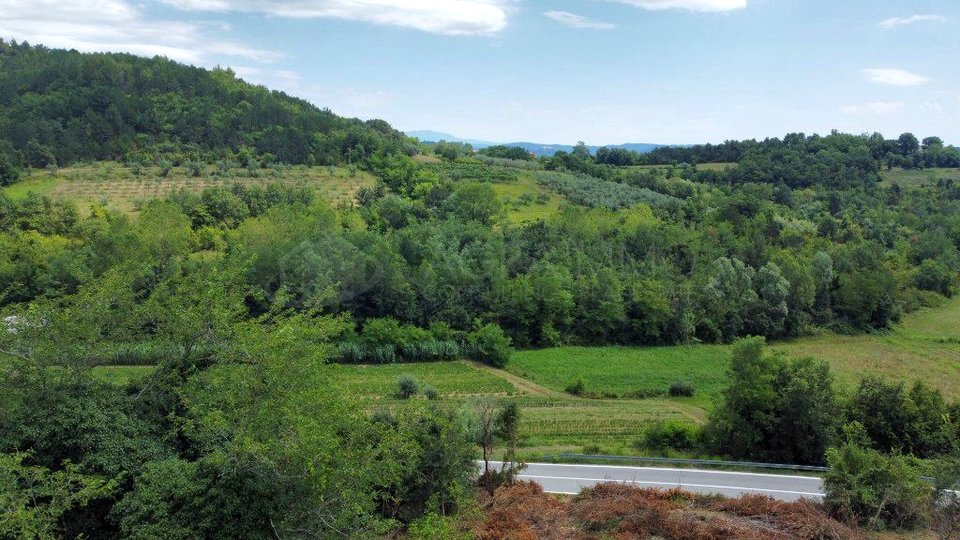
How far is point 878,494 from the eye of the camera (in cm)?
1770

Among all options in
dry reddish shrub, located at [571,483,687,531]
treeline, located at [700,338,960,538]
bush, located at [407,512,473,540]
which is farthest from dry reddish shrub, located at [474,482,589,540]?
treeline, located at [700,338,960,538]

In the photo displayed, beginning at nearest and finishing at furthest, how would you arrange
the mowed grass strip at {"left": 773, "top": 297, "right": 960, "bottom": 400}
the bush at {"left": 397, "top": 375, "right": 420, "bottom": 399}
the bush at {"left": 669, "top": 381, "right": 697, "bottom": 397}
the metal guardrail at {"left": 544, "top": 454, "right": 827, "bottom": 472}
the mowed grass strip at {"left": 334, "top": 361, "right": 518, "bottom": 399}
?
the metal guardrail at {"left": 544, "top": 454, "right": 827, "bottom": 472}
the bush at {"left": 397, "top": 375, "right": 420, "bottom": 399}
the mowed grass strip at {"left": 334, "top": 361, "right": 518, "bottom": 399}
the bush at {"left": 669, "top": 381, "right": 697, "bottom": 397}
the mowed grass strip at {"left": 773, "top": 297, "right": 960, "bottom": 400}

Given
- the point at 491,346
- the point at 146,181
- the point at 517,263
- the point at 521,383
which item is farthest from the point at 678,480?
the point at 146,181

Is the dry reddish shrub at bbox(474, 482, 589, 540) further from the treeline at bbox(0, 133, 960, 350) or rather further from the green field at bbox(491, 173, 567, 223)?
the green field at bbox(491, 173, 567, 223)

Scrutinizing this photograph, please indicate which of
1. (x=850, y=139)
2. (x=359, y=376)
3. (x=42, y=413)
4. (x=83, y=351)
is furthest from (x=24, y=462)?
(x=850, y=139)

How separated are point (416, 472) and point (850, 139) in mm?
118350

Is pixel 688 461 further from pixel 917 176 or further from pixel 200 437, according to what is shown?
pixel 917 176

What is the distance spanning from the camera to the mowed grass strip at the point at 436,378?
3584 centimetres

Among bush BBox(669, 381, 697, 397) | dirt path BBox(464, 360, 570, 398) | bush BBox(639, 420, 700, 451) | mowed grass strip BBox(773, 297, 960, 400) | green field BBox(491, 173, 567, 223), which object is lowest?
dirt path BBox(464, 360, 570, 398)

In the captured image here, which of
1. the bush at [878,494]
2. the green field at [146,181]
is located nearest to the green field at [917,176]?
the green field at [146,181]

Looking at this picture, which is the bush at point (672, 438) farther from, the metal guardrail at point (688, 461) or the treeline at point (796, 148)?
the treeline at point (796, 148)

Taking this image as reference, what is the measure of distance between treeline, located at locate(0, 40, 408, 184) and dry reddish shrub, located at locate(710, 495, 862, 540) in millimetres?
77371

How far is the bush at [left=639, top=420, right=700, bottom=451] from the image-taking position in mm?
25547

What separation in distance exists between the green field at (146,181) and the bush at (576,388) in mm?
40645
